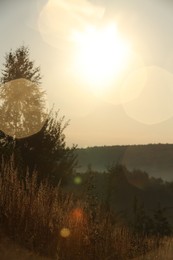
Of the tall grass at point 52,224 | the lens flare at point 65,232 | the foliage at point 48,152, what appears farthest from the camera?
the foliage at point 48,152

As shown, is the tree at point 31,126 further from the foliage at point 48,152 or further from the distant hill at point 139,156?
the distant hill at point 139,156

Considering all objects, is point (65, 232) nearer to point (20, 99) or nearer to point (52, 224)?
point (52, 224)

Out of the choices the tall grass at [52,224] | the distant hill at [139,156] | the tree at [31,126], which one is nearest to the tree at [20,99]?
the tree at [31,126]

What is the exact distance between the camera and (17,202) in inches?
313

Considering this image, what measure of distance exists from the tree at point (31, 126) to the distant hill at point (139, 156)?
66274 mm

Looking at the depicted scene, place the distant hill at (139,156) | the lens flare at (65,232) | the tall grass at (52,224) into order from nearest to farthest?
1. the tall grass at (52,224)
2. the lens flare at (65,232)
3. the distant hill at (139,156)

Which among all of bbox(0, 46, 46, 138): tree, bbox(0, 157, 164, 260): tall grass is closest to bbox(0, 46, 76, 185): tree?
bbox(0, 46, 46, 138): tree

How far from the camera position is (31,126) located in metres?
25.5

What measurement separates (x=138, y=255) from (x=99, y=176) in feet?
166

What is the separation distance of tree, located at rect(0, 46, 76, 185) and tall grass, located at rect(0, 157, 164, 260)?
13.3 m

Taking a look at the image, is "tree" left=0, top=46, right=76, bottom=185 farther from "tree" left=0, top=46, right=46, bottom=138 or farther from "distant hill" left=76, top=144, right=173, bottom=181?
Result: "distant hill" left=76, top=144, right=173, bottom=181

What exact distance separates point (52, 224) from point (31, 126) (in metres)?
17.7

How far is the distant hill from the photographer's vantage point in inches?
3927

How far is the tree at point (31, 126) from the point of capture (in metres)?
23.9
